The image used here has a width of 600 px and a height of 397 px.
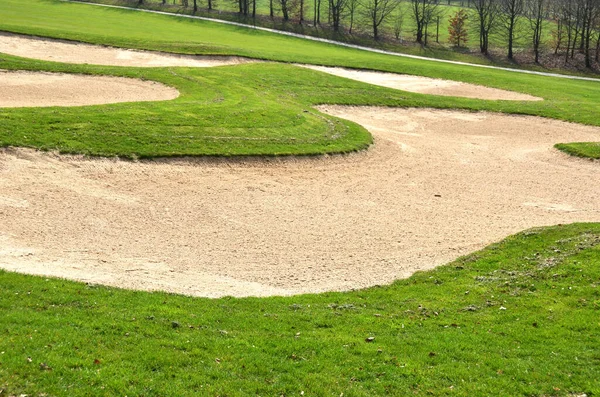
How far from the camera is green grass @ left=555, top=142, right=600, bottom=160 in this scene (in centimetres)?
3422

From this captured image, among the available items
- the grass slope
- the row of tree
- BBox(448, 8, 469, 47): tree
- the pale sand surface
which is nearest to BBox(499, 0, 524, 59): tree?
the row of tree

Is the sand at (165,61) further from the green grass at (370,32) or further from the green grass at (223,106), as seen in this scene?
the green grass at (370,32)

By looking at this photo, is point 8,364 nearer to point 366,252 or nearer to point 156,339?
point 156,339

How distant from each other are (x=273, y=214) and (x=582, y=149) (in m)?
21.1

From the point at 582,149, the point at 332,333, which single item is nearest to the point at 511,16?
the point at 582,149

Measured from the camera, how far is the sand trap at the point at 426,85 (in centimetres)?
5045

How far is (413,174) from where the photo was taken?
29.6 meters

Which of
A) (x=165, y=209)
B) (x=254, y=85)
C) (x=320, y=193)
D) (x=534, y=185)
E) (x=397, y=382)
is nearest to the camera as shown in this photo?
(x=397, y=382)

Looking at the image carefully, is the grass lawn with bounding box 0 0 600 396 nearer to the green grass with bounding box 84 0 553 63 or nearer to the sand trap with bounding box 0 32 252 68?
the sand trap with bounding box 0 32 252 68

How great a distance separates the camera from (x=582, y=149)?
3494 centimetres

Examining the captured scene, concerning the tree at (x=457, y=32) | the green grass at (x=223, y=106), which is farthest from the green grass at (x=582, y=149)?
the tree at (x=457, y=32)

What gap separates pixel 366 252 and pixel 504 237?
5.69 meters

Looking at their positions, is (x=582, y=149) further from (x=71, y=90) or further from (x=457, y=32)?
(x=457, y=32)

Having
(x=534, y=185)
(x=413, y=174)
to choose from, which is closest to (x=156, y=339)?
(x=413, y=174)
